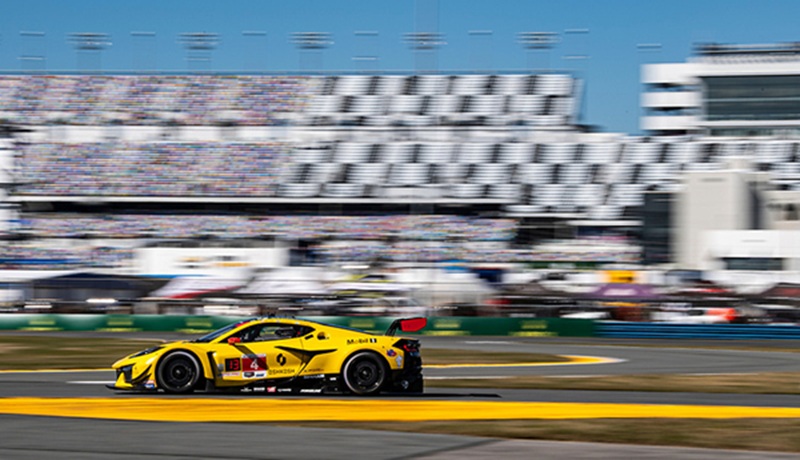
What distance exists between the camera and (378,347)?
1282 centimetres

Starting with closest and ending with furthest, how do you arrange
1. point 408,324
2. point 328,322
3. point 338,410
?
point 338,410 < point 408,324 < point 328,322

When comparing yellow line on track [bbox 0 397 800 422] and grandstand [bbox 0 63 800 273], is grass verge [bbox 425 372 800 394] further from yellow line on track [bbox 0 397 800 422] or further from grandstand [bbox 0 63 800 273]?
grandstand [bbox 0 63 800 273]

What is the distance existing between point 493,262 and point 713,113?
933 inches

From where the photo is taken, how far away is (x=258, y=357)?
13008 mm

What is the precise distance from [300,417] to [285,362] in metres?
2.34

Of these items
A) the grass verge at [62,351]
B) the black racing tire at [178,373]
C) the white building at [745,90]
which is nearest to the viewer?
the black racing tire at [178,373]

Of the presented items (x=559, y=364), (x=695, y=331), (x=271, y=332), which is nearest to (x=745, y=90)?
(x=695, y=331)

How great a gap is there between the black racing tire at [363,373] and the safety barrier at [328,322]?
18806 mm

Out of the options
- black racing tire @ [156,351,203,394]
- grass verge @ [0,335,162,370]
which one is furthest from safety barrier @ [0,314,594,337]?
black racing tire @ [156,351,203,394]

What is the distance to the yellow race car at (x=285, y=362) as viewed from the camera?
1288 centimetres

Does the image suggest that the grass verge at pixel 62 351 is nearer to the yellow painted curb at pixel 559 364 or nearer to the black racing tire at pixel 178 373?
the yellow painted curb at pixel 559 364

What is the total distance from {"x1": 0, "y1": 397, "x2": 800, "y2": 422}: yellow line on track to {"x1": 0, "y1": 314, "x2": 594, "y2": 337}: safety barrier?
19463 mm

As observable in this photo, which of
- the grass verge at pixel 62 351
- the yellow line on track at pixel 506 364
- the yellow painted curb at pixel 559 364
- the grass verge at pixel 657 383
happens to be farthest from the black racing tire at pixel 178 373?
the yellow painted curb at pixel 559 364

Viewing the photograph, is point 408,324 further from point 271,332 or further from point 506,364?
point 506,364
